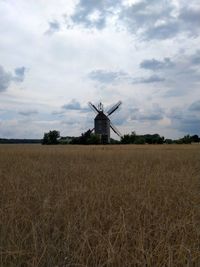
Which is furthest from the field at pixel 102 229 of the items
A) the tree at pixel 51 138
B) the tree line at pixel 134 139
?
the tree at pixel 51 138

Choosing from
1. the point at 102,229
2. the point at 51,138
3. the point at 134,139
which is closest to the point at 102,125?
the point at 134,139

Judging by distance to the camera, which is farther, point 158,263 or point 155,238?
point 155,238

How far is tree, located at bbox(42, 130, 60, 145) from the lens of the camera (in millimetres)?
88562

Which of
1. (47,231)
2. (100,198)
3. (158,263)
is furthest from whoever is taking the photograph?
(100,198)

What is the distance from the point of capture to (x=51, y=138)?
3533 inches

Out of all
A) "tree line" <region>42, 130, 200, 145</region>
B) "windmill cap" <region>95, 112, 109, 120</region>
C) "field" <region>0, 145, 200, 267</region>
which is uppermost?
"windmill cap" <region>95, 112, 109, 120</region>

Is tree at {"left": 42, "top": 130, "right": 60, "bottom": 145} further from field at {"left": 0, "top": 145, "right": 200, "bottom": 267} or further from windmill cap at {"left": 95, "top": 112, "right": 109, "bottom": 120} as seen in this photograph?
field at {"left": 0, "top": 145, "right": 200, "bottom": 267}

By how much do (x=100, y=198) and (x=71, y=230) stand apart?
207 cm

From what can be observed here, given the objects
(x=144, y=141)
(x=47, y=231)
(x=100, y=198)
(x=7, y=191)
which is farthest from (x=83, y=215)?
(x=144, y=141)

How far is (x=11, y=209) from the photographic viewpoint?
20.1 ft

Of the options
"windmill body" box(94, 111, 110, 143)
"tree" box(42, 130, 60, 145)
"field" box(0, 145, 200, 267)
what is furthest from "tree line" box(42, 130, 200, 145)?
"field" box(0, 145, 200, 267)

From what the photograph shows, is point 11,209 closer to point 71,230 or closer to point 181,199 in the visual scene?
point 71,230

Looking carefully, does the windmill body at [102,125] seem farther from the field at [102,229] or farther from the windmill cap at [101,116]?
the field at [102,229]

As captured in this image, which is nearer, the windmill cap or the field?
the field
